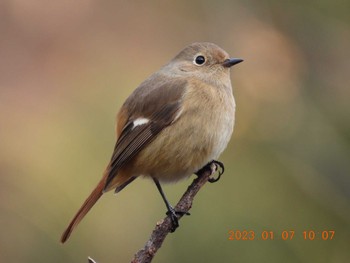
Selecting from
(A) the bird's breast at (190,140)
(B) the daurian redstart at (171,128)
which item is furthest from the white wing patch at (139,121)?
(A) the bird's breast at (190,140)

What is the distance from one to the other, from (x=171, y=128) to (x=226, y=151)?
1.29m

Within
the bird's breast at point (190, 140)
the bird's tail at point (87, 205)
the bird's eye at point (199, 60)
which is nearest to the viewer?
the bird's tail at point (87, 205)

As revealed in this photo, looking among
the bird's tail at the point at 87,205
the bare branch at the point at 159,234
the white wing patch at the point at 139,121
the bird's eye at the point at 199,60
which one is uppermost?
the bird's eye at the point at 199,60

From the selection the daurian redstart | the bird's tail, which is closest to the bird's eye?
the daurian redstart

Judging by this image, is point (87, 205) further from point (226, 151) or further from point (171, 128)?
point (226, 151)

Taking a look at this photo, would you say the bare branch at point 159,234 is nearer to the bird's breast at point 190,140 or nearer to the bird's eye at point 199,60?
the bird's breast at point 190,140

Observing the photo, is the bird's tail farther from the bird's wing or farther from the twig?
the twig

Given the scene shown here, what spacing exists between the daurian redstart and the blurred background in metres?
0.91

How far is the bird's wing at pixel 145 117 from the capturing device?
4621 mm

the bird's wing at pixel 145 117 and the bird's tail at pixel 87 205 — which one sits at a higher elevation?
the bird's wing at pixel 145 117

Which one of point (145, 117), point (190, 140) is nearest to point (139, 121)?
point (145, 117)

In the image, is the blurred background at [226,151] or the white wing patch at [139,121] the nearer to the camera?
the white wing patch at [139,121]

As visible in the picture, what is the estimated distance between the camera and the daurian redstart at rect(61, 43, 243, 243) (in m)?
4.55

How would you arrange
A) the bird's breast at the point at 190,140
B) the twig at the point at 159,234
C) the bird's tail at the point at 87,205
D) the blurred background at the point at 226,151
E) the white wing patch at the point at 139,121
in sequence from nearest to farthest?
the twig at the point at 159,234 → the bird's tail at the point at 87,205 → the bird's breast at the point at 190,140 → the white wing patch at the point at 139,121 → the blurred background at the point at 226,151
